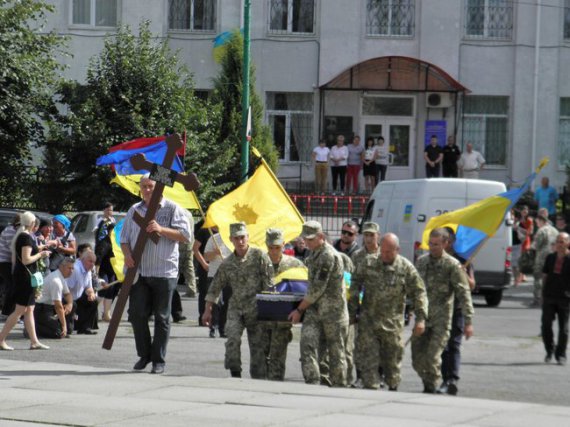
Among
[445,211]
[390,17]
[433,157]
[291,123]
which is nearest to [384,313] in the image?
[445,211]

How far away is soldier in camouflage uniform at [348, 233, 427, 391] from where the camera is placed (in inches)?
506

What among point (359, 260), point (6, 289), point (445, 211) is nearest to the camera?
point (359, 260)

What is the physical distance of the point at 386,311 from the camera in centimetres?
1288

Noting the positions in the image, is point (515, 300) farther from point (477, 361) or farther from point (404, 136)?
point (404, 136)

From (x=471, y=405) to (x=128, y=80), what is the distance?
2115cm

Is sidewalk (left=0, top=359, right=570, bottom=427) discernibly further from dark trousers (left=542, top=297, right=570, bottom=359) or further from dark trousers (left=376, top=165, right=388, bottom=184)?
dark trousers (left=376, top=165, right=388, bottom=184)

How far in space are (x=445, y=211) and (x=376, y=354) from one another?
37.7 ft

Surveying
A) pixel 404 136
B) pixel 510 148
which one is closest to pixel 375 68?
pixel 404 136

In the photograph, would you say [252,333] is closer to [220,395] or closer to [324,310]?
[324,310]

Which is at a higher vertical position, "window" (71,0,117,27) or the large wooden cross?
"window" (71,0,117,27)

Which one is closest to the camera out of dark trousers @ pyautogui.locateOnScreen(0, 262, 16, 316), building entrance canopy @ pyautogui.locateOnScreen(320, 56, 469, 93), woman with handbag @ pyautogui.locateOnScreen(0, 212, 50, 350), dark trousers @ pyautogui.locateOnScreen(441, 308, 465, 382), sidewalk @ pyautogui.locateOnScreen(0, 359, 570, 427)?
sidewalk @ pyautogui.locateOnScreen(0, 359, 570, 427)

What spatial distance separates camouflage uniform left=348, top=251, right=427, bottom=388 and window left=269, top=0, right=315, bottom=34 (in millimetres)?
27395

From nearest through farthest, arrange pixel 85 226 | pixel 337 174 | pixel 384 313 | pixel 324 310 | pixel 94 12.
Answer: pixel 324 310 → pixel 384 313 → pixel 85 226 → pixel 337 174 → pixel 94 12

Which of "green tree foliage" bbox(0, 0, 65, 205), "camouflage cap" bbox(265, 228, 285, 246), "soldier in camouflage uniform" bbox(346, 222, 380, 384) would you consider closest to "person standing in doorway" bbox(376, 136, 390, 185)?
"green tree foliage" bbox(0, 0, 65, 205)
